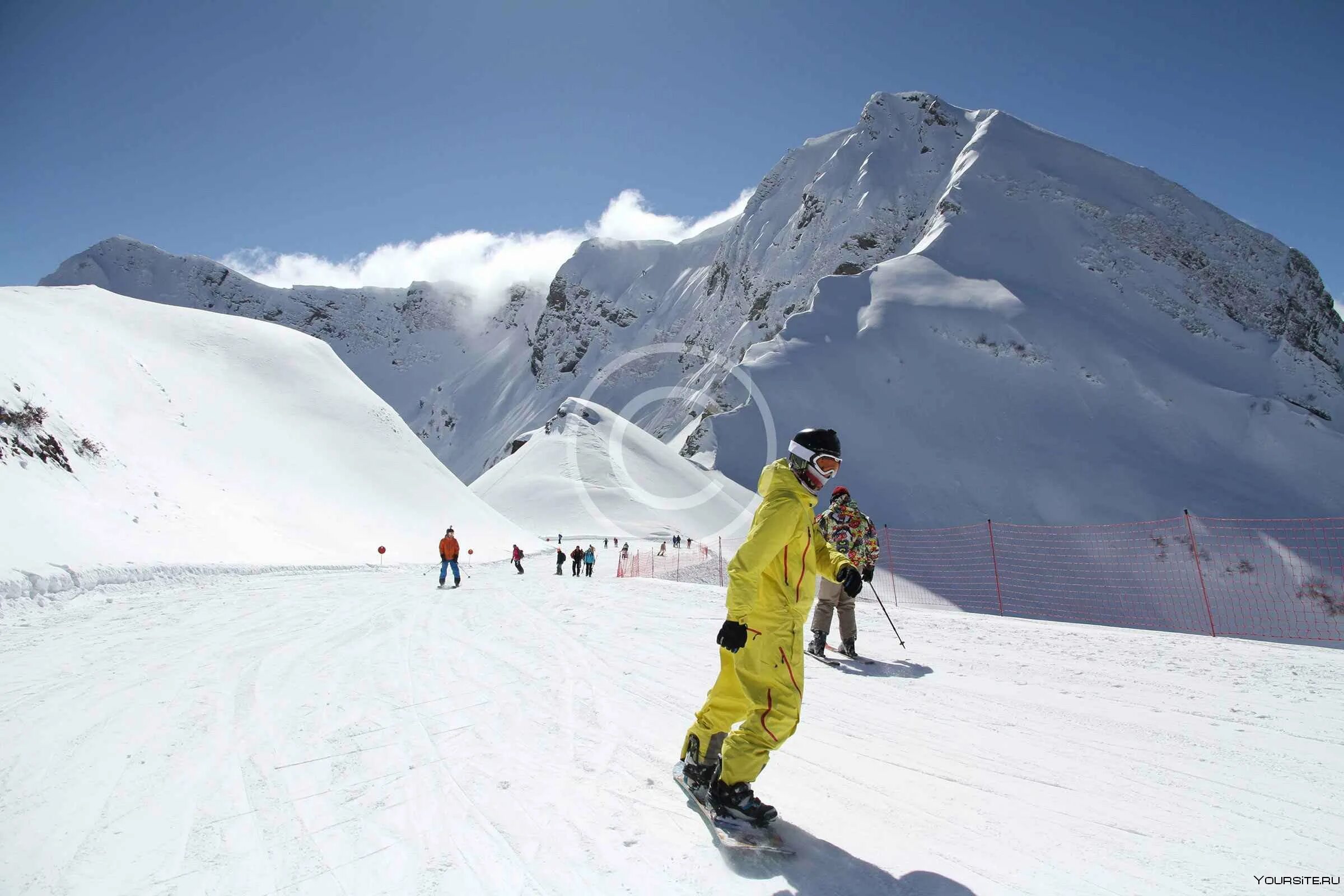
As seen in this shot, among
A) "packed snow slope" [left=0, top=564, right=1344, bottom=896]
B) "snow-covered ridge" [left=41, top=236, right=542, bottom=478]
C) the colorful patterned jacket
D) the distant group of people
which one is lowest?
the distant group of people

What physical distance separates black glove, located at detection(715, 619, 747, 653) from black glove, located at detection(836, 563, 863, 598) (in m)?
0.59

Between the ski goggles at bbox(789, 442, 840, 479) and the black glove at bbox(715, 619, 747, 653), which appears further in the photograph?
the ski goggles at bbox(789, 442, 840, 479)

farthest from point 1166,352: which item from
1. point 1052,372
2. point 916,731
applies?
point 916,731

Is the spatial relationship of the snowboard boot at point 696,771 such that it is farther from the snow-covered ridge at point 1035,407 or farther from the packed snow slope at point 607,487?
the packed snow slope at point 607,487

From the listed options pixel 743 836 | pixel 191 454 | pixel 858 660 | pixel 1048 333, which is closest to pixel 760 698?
pixel 743 836

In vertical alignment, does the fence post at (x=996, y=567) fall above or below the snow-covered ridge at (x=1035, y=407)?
below

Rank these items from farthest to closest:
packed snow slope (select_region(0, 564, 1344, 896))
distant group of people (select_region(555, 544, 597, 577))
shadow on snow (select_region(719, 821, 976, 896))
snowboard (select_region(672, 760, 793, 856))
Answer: distant group of people (select_region(555, 544, 597, 577)), snowboard (select_region(672, 760, 793, 856)), packed snow slope (select_region(0, 564, 1344, 896)), shadow on snow (select_region(719, 821, 976, 896))

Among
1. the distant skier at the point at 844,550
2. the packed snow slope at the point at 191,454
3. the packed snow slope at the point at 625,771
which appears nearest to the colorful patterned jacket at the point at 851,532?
the distant skier at the point at 844,550

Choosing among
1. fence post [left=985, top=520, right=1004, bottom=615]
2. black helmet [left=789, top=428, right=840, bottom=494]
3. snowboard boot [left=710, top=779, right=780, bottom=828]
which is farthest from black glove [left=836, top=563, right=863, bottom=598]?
fence post [left=985, top=520, right=1004, bottom=615]

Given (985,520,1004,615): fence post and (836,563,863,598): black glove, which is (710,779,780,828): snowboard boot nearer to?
(836,563,863,598): black glove

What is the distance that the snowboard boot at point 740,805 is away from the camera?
2.80m

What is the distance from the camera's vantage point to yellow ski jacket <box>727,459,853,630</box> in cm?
289

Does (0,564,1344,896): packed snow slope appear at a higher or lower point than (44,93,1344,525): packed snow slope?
lower

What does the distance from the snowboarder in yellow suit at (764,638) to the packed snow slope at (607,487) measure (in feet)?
117
